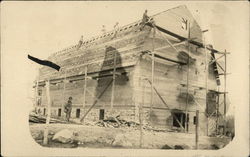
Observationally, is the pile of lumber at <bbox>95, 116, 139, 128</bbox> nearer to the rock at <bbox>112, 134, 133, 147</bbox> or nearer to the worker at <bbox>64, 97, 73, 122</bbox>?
the rock at <bbox>112, 134, 133, 147</bbox>

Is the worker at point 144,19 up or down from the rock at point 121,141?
up

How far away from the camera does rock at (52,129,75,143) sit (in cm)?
352

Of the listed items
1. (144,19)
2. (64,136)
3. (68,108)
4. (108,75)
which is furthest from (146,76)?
(64,136)

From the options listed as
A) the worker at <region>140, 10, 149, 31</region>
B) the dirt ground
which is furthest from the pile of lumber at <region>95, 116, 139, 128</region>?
the worker at <region>140, 10, 149, 31</region>

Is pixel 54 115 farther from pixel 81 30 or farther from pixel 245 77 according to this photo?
pixel 245 77

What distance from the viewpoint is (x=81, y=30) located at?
3789 mm

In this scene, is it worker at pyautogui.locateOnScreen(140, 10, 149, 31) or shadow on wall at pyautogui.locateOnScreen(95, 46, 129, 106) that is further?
worker at pyautogui.locateOnScreen(140, 10, 149, 31)

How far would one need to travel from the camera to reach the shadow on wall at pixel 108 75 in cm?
383

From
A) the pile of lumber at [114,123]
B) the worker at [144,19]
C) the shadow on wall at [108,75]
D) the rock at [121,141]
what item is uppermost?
the worker at [144,19]

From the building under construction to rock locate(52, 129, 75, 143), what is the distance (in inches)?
7.2

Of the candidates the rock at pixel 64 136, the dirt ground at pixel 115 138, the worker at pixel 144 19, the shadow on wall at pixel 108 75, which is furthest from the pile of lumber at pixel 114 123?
the worker at pixel 144 19

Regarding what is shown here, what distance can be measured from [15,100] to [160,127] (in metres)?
1.61

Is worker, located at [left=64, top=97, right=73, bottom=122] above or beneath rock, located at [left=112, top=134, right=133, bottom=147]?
above

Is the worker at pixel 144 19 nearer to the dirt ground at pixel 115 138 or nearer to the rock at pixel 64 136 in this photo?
the dirt ground at pixel 115 138
